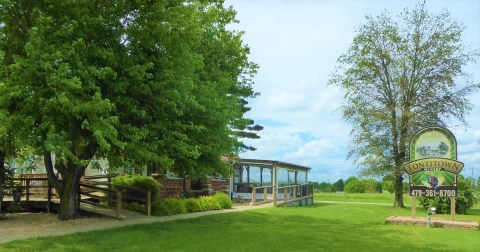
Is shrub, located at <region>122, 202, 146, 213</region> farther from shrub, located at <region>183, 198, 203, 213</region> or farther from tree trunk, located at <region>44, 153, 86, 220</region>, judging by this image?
tree trunk, located at <region>44, 153, 86, 220</region>

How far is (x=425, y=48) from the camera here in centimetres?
3191

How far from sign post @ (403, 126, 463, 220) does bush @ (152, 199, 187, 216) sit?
30.2ft

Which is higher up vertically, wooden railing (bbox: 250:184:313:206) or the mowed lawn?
the mowed lawn

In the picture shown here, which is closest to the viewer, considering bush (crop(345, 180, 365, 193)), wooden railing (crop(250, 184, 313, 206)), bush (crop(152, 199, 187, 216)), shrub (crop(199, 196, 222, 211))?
bush (crop(152, 199, 187, 216))

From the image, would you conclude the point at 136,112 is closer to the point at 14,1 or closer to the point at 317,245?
the point at 14,1

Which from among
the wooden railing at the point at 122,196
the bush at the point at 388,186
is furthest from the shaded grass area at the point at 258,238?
the bush at the point at 388,186

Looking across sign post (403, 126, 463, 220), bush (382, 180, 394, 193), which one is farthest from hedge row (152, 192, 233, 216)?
bush (382, 180, 394, 193)

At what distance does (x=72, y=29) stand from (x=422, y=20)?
2558cm

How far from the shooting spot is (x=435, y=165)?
19281 mm

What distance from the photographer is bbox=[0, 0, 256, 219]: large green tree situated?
12.7 m

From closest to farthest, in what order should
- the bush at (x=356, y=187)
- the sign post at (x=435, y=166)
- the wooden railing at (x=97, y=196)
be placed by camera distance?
the wooden railing at (x=97, y=196), the sign post at (x=435, y=166), the bush at (x=356, y=187)

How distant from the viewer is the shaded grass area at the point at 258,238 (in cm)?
1123

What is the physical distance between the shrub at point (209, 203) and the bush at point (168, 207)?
1.95 metres

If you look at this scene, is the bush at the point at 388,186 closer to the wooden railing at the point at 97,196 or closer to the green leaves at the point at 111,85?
the wooden railing at the point at 97,196
